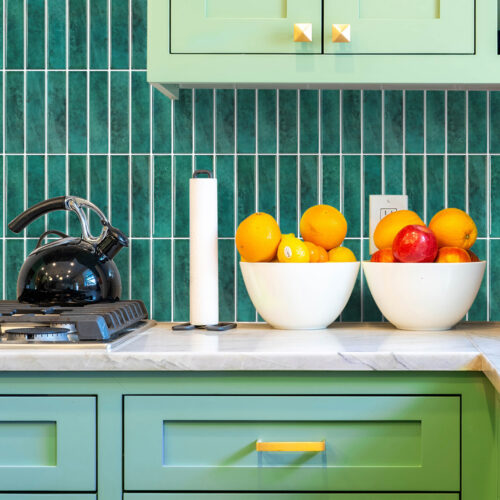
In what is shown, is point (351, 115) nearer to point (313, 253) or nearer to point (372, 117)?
point (372, 117)

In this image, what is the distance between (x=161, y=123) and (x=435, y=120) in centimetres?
73

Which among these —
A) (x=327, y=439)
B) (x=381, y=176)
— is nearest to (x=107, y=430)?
(x=327, y=439)

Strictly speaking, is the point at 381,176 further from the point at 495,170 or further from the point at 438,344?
the point at 438,344

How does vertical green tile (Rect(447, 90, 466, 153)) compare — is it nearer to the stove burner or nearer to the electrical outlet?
A: the electrical outlet

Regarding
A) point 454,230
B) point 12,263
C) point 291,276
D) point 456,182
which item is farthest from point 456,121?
point 12,263

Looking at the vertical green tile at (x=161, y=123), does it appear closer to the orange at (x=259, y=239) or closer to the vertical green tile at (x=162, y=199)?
the vertical green tile at (x=162, y=199)

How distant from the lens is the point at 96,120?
196 cm

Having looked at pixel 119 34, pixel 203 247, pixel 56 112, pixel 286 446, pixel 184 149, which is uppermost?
pixel 119 34

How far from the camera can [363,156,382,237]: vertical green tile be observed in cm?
194

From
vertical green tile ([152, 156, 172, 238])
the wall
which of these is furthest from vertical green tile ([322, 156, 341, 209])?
vertical green tile ([152, 156, 172, 238])

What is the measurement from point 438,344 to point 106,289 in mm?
771

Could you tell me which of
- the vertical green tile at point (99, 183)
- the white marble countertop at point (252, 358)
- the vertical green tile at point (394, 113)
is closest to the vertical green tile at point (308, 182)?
the vertical green tile at point (394, 113)

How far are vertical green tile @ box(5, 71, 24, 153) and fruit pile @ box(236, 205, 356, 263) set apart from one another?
711 millimetres

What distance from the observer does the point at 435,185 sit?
6.36ft
